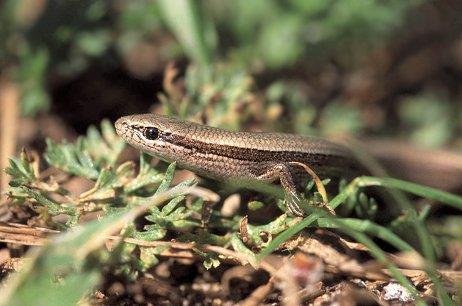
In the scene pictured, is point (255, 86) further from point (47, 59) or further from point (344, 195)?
point (344, 195)

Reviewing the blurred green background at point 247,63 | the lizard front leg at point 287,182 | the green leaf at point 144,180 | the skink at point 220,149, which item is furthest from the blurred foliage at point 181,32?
the green leaf at point 144,180

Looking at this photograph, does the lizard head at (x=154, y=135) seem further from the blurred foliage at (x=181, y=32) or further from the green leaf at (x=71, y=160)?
the blurred foliage at (x=181, y=32)

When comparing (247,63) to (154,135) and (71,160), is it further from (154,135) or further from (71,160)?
(71,160)

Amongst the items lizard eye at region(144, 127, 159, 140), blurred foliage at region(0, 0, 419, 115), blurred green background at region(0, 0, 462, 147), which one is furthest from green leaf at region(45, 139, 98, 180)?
blurred foliage at region(0, 0, 419, 115)

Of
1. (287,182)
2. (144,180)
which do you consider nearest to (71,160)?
(144,180)

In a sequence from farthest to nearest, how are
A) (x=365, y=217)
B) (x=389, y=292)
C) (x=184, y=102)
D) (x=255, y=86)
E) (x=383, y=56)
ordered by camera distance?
(x=383, y=56)
(x=255, y=86)
(x=184, y=102)
(x=365, y=217)
(x=389, y=292)

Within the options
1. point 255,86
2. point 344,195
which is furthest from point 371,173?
point 255,86

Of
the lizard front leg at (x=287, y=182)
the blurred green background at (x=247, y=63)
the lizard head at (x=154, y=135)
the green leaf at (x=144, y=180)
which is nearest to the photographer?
the lizard front leg at (x=287, y=182)

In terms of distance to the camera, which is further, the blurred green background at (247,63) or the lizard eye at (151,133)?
the blurred green background at (247,63)
